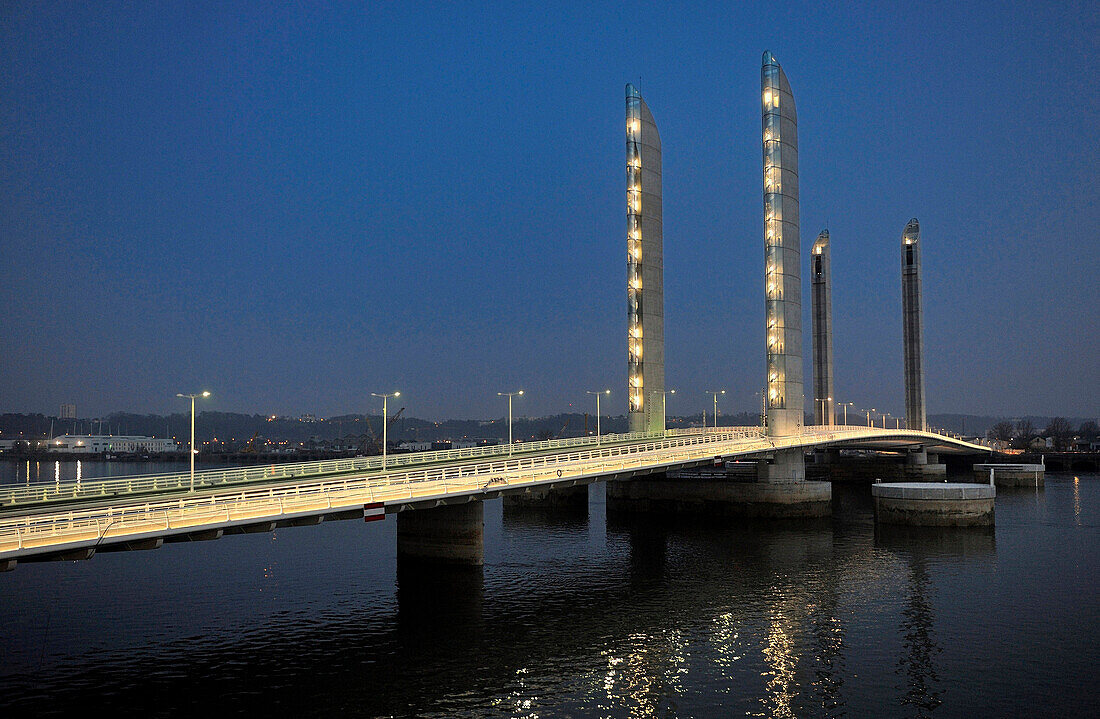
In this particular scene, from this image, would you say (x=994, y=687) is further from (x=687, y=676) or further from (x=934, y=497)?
(x=934, y=497)

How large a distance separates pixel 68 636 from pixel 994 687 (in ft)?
121

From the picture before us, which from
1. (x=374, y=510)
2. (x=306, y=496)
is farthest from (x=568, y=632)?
(x=306, y=496)

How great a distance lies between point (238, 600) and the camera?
4416 cm

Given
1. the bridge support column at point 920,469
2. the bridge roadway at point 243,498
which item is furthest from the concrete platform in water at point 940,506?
the bridge support column at point 920,469

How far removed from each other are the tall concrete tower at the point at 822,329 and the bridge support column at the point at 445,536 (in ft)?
412

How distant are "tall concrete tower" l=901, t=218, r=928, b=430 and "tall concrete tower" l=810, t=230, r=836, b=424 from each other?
15.6 meters

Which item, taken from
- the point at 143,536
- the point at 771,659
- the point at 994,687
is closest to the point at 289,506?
the point at 143,536

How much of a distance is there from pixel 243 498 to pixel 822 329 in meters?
146

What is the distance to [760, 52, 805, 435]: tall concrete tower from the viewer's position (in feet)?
287

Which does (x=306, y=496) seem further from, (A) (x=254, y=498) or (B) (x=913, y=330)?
(B) (x=913, y=330)

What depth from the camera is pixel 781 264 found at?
87.8 m

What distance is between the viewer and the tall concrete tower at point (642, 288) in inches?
3684

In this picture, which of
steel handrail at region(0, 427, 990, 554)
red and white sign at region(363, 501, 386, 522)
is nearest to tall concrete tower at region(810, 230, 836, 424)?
steel handrail at region(0, 427, 990, 554)

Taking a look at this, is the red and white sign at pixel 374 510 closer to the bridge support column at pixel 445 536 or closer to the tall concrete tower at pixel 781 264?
the bridge support column at pixel 445 536
